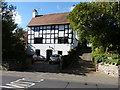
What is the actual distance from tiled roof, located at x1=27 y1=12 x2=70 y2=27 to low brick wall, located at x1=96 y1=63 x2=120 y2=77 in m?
15.5

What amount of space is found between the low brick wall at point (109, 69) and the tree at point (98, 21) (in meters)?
3.43

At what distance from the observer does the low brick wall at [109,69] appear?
14.8 metres

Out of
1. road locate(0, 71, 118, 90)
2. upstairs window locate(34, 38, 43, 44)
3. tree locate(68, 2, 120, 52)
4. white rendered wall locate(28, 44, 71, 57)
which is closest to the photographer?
road locate(0, 71, 118, 90)

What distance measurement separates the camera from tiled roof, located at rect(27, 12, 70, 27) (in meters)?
32.6

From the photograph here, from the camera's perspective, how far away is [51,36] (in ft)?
108

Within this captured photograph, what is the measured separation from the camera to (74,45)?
31.3 m

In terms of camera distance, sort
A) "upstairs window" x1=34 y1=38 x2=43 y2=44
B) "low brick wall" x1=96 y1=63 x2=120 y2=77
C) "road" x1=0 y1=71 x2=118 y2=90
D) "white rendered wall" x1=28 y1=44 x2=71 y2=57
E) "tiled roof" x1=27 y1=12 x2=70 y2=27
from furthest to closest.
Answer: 1. "upstairs window" x1=34 y1=38 x2=43 y2=44
2. "tiled roof" x1=27 y1=12 x2=70 y2=27
3. "white rendered wall" x1=28 y1=44 x2=71 y2=57
4. "low brick wall" x1=96 y1=63 x2=120 y2=77
5. "road" x1=0 y1=71 x2=118 y2=90

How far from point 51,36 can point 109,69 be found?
733 inches

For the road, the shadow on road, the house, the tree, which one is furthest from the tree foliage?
the house

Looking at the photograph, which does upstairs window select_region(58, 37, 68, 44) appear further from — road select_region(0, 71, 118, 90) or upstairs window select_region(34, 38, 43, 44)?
road select_region(0, 71, 118, 90)

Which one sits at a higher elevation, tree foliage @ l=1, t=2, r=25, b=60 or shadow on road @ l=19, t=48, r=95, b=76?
tree foliage @ l=1, t=2, r=25, b=60

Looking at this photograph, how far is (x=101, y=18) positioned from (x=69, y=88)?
1052 cm

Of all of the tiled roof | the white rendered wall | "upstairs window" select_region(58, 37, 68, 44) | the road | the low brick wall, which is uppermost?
the tiled roof

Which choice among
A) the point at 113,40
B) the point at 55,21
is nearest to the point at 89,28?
the point at 113,40
